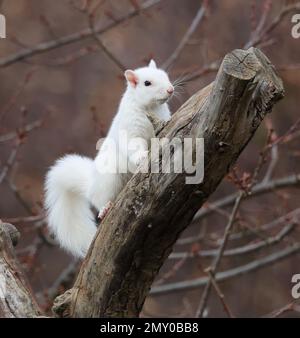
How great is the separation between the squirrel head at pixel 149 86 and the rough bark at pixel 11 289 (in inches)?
37.5

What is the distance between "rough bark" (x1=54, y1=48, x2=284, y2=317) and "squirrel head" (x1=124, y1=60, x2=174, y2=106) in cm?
67

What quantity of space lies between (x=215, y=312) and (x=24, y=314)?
553 cm

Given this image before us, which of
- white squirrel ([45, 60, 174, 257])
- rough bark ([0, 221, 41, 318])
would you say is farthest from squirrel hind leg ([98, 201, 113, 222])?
rough bark ([0, 221, 41, 318])

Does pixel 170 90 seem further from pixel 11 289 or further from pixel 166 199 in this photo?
pixel 11 289

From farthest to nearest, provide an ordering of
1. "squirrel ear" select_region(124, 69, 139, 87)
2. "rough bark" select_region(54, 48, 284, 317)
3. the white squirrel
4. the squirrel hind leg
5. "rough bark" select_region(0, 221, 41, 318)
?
"squirrel ear" select_region(124, 69, 139, 87) < the white squirrel < the squirrel hind leg < "rough bark" select_region(0, 221, 41, 318) < "rough bark" select_region(54, 48, 284, 317)

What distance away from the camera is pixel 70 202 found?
4.32m

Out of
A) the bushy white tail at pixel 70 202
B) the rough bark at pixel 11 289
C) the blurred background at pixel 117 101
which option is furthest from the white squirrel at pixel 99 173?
the blurred background at pixel 117 101

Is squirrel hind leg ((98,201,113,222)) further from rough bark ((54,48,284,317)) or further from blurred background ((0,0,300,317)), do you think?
blurred background ((0,0,300,317))

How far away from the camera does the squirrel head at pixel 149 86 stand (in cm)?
393

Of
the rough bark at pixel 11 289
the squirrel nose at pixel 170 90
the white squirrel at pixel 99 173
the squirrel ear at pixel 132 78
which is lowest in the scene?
the rough bark at pixel 11 289

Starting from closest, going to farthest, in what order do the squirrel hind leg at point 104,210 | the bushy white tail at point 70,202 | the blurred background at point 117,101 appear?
the squirrel hind leg at point 104,210
the bushy white tail at point 70,202
the blurred background at point 117,101

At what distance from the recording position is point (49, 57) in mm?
8328

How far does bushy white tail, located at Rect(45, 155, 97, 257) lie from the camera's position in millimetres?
4207

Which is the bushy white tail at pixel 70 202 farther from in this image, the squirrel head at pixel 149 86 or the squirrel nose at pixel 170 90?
the squirrel nose at pixel 170 90
